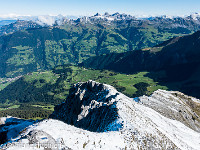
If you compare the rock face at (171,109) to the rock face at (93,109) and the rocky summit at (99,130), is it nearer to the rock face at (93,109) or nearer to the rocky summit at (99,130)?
the rocky summit at (99,130)

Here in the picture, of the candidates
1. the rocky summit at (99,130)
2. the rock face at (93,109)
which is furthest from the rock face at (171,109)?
the rock face at (93,109)

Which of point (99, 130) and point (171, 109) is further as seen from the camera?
point (171, 109)

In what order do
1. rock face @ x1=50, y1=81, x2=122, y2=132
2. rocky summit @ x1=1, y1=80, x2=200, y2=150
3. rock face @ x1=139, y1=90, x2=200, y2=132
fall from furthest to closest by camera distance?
rock face @ x1=139, y1=90, x2=200, y2=132 < rock face @ x1=50, y1=81, x2=122, y2=132 < rocky summit @ x1=1, y1=80, x2=200, y2=150

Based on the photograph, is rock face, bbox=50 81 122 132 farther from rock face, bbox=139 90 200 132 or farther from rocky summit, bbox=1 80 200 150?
rock face, bbox=139 90 200 132

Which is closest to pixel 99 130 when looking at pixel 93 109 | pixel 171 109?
pixel 93 109

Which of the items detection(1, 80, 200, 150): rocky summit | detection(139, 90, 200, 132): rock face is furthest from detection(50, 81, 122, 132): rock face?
detection(139, 90, 200, 132): rock face

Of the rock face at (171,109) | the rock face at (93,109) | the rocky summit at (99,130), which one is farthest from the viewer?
the rock face at (171,109)

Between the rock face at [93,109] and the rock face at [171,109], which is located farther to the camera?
the rock face at [171,109]

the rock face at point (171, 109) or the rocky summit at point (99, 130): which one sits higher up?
the rocky summit at point (99, 130)

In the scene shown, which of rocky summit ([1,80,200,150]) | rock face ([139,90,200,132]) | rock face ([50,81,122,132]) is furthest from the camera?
rock face ([139,90,200,132])

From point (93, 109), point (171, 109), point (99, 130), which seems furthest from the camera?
point (171, 109)

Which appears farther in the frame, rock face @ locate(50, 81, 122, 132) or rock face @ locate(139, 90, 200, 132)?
rock face @ locate(139, 90, 200, 132)

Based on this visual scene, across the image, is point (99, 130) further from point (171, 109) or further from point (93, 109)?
point (171, 109)
